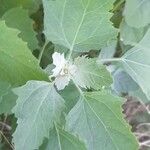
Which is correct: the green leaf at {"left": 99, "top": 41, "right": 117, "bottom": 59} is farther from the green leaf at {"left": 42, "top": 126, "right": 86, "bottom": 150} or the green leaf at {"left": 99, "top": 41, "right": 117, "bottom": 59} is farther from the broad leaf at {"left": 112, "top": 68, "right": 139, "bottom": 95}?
the green leaf at {"left": 42, "top": 126, "right": 86, "bottom": 150}

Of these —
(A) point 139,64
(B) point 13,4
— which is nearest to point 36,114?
(A) point 139,64

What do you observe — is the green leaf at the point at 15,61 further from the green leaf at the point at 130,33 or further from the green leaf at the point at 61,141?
the green leaf at the point at 130,33

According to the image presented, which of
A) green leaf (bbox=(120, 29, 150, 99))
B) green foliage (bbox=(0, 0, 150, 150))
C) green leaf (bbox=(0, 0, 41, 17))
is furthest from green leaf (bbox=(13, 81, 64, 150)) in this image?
green leaf (bbox=(0, 0, 41, 17))

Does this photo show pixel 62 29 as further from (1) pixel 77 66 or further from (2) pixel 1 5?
(2) pixel 1 5

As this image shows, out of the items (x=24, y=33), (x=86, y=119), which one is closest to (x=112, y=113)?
(x=86, y=119)

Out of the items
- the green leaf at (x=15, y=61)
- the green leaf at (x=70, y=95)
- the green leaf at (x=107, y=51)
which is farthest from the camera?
the green leaf at (x=107, y=51)

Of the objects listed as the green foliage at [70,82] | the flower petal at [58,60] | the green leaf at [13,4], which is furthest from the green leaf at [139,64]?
the green leaf at [13,4]
